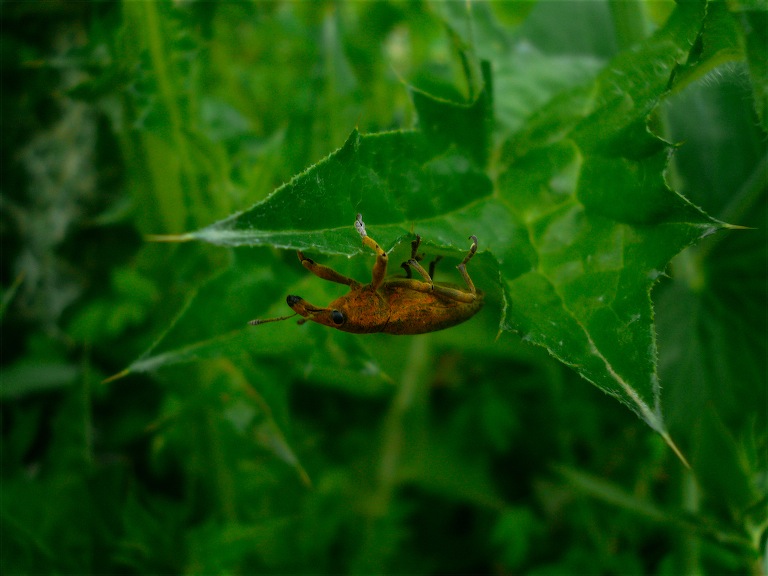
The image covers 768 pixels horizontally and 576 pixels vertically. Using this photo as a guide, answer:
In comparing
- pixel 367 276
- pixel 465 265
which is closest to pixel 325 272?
pixel 367 276

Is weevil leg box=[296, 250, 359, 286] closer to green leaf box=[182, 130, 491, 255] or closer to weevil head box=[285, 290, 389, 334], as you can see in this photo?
weevil head box=[285, 290, 389, 334]

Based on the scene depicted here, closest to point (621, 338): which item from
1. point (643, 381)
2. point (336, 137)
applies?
point (643, 381)

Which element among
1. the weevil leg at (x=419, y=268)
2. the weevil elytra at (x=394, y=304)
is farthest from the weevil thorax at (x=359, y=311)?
the weevil leg at (x=419, y=268)

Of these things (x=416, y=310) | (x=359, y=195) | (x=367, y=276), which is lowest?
(x=416, y=310)

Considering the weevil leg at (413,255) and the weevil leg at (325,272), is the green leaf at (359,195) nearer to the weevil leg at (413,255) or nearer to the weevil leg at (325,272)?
the weevil leg at (413,255)

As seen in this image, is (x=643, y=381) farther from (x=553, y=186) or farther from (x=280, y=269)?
(x=280, y=269)

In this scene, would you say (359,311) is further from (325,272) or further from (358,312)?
(325,272)

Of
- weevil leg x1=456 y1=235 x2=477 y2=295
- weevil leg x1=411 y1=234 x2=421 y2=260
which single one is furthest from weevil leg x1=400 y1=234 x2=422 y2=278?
weevil leg x1=456 y1=235 x2=477 y2=295

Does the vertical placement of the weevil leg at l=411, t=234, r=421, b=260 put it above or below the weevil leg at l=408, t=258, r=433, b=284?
above
